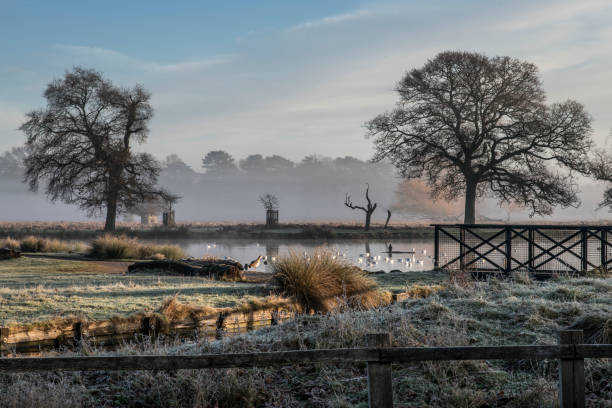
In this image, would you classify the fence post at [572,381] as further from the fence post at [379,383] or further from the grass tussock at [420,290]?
the grass tussock at [420,290]

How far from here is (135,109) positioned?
37344 millimetres

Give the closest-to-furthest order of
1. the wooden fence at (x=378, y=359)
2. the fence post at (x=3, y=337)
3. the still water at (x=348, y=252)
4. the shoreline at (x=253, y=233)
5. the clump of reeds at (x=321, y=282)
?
the wooden fence at (x=378, y=359) < the fence post at (x=3, y=337) < the clump of reeds at (x=321, y=282) < the still water at (x=348, y=252) < the shoreline at (x=253, y=233)

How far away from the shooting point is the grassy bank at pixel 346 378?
19.2ft

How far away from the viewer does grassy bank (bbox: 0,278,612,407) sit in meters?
5.85

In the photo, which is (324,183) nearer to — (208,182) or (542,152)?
(208,182)

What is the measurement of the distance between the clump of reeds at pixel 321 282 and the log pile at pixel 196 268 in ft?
16.0

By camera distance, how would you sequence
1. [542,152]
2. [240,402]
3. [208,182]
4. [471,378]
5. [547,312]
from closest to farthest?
[240,402] < [471,378] < [547,312] < [542,152] < [208,182]

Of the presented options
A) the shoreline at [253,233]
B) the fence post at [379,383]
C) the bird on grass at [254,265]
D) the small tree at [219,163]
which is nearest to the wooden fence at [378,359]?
the fence post at [379,383]

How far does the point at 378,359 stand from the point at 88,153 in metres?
34.3

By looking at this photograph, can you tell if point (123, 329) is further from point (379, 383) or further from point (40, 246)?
point (40, 246)

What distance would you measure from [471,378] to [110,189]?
106ft

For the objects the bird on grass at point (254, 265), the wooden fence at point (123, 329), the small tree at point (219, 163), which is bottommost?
the wooden fence at point (123, 329)

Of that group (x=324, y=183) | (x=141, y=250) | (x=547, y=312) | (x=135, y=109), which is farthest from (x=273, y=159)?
(x=547, y=312)

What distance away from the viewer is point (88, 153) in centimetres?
3556
